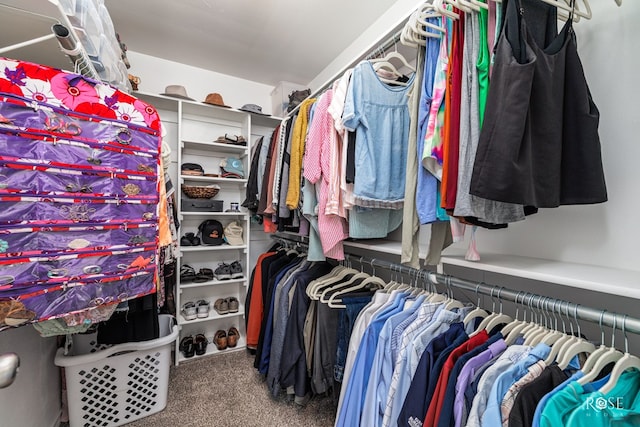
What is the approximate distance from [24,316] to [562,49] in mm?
1573

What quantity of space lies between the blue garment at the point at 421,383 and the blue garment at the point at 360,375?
0.64 ft

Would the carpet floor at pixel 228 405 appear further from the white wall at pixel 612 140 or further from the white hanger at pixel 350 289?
the white wall at pixel 612 140

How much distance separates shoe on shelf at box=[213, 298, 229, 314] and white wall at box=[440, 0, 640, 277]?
2.30 m

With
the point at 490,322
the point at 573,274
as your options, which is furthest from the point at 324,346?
the point at 573,274

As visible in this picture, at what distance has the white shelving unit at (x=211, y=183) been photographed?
2.27m

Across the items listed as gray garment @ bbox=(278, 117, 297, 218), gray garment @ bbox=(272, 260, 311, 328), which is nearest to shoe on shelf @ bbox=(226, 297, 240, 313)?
gray garment @ bbox=(272, 260, 311, 328)

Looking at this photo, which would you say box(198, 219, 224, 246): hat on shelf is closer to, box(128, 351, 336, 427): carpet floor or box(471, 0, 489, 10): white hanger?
box(128, 351, 336, 427): carpet floor

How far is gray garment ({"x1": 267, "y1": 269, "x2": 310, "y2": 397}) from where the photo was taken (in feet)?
4.90

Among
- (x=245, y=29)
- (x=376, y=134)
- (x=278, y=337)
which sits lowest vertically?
(x=278, y=337)

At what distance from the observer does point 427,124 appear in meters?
0.87

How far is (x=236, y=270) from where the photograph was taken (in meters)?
2.41

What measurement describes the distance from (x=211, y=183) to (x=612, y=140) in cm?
252

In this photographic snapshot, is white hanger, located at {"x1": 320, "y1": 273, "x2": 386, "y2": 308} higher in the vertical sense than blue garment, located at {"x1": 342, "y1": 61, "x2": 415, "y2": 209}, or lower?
lower

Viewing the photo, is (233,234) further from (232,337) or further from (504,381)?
(504,381)
